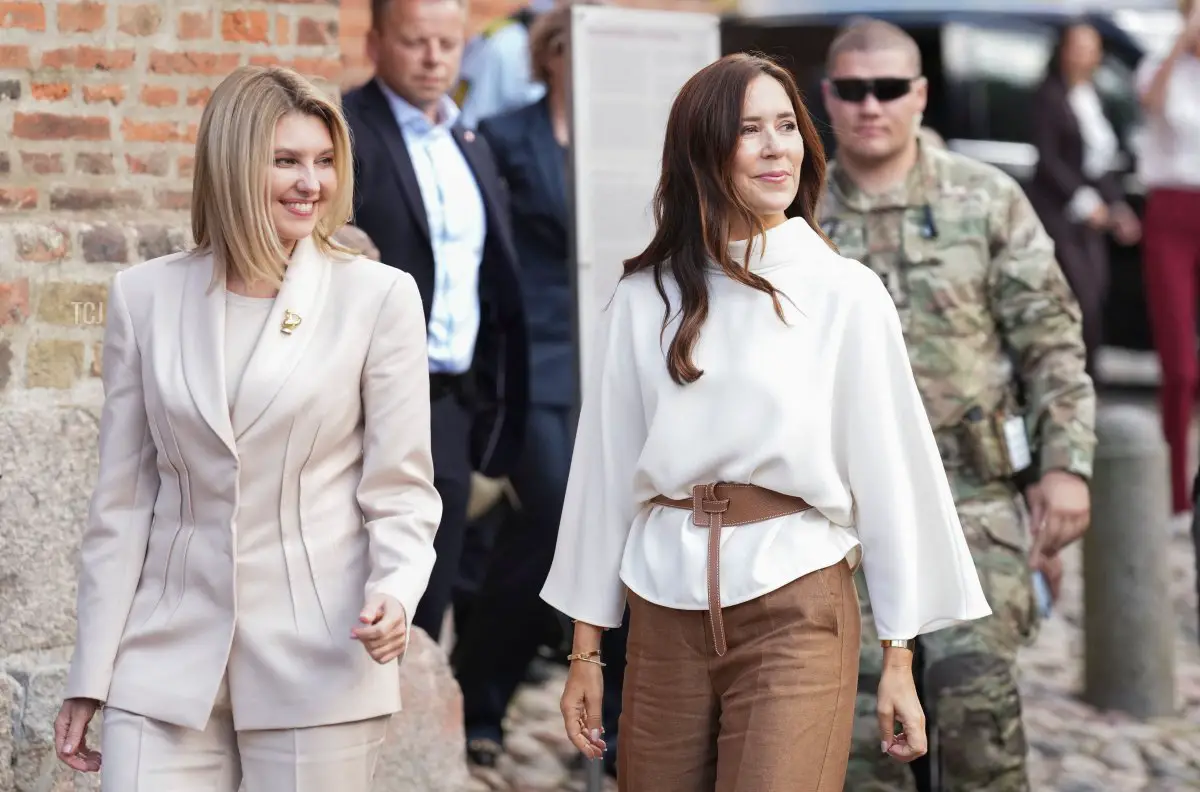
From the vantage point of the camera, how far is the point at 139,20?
5469 millimetres

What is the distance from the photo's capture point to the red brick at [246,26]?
5668mm

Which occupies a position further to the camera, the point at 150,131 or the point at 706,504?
the point at 150,131

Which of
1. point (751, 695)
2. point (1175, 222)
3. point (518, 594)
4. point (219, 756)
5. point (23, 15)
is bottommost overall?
point (518, 594)

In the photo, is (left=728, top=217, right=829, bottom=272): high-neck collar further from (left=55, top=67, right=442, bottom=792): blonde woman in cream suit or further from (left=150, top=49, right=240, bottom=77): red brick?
(left=150, top=49, right=240, bottom=77): red brick

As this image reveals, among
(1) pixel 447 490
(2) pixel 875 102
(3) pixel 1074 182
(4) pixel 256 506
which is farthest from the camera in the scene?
(3) pixel 1074 182

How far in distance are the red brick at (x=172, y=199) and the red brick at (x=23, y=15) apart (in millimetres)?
526

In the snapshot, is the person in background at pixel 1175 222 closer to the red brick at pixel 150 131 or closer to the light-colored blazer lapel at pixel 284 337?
the red brick at pixel 150 131

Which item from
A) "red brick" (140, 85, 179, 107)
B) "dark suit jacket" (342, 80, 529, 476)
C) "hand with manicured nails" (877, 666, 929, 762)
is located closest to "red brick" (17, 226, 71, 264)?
"red brick" (140, 85, 179, 107)

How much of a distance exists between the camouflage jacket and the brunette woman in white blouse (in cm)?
148

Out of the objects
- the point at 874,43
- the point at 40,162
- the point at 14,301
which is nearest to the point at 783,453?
the point at 874,43

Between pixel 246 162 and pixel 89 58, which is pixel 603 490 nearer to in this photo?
pixel 246 162

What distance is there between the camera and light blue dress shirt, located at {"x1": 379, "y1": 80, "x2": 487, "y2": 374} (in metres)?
6.08

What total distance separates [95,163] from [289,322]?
1880 mm

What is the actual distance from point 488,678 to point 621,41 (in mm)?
2112
